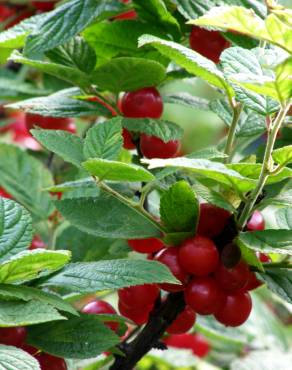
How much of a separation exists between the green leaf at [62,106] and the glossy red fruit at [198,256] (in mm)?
229

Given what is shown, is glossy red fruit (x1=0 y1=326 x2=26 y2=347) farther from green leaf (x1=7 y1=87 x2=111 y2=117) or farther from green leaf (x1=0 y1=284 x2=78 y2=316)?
green leaf (x1=7 y1=87 x2=111 y2=117)

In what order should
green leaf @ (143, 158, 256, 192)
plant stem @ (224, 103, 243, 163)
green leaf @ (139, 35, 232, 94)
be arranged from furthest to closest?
1. plant stem @ (224, 103, 243, 163)
2. green leaf @ (139, 35, 232, 94)
3. green leaf @ (143, 158, 256, 192)

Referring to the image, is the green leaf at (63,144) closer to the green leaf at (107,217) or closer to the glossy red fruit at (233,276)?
the green leaf at (107,217)

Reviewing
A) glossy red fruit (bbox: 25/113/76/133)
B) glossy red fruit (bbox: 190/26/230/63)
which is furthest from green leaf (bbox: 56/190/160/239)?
glossy red fruit (bbox: 25/113/76/133)

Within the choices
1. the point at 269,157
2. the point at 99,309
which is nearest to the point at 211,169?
the point at 269,157

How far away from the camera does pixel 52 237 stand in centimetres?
124

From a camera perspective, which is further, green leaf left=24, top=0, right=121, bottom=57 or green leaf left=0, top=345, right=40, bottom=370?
green leaf left=24, top=0, right=121, bottom=57

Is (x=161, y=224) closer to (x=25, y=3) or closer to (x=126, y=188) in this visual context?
(x=126, y=188)

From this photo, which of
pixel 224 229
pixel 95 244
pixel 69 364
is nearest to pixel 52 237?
pixel 95 244

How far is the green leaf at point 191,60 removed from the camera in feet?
2.61

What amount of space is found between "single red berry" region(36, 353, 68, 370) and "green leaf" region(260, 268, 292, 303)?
0.79 feet

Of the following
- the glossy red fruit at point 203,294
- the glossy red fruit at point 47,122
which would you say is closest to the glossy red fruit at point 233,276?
the glossy red fruit at point 203,294

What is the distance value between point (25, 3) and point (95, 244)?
511 millimetres

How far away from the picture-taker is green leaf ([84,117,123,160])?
2.72 ft
